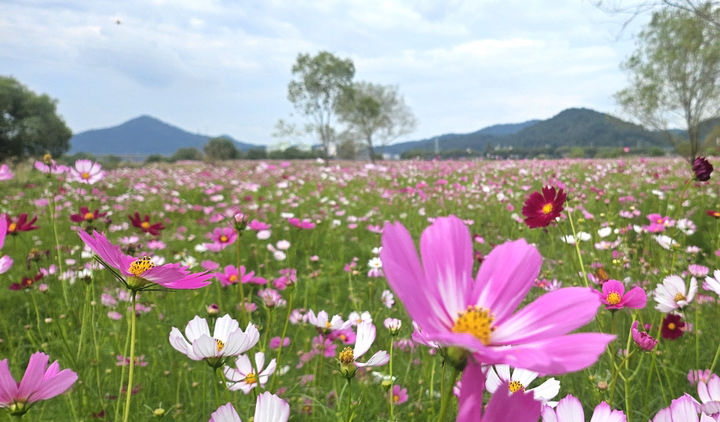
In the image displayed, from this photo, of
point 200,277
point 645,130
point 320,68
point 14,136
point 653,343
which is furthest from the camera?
point 320,68

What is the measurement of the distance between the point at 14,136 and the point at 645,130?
96.1 feet

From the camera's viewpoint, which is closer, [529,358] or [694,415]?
[529,358]

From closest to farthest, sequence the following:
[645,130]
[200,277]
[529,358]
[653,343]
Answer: [529,358]
[200,277]
[653,343]
[645,130]

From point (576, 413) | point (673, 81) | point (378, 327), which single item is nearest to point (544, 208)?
point (576, 413)

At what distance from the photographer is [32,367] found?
1.35 ft

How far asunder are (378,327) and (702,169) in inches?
44.2

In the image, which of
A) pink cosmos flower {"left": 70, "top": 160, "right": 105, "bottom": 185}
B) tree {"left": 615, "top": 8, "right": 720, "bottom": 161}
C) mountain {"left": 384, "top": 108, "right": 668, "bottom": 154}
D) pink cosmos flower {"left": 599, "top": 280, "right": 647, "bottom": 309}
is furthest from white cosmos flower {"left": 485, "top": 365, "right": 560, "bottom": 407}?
mountain {"left": 384, "top": 108, "right": 668, "bottom": 154}

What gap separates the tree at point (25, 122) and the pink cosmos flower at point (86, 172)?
22.5 meters

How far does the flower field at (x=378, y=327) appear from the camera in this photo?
0.30 m

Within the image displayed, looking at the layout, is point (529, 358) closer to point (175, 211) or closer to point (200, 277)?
point (200, 277)

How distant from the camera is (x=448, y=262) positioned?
33cm

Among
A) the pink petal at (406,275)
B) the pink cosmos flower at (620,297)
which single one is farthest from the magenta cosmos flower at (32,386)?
the pink cosmos flower at (620,297)

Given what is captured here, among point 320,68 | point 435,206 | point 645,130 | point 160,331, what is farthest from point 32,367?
point 320,68

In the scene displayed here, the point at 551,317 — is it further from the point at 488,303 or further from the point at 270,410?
the point at 270,410
